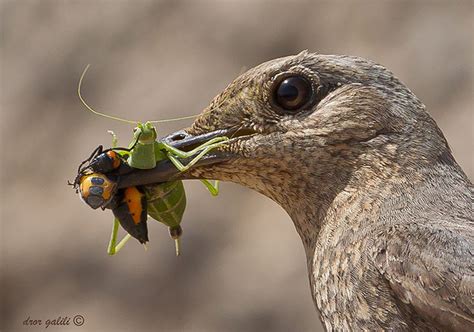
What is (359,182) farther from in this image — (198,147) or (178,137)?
(178,137)

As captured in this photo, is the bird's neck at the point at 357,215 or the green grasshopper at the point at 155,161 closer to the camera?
the bird's neck at the point at 357,215

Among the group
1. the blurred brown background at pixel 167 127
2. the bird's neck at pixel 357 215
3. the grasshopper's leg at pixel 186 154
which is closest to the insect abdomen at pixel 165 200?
the grasshopper's leg at pixel 186 154

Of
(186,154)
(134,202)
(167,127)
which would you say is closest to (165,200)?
(134,202)

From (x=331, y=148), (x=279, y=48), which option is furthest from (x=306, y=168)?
(x=279, y=48)

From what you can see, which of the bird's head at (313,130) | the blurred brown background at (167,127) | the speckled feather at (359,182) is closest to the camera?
the speckled feather at (359,182)

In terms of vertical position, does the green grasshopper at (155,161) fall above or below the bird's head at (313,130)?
below

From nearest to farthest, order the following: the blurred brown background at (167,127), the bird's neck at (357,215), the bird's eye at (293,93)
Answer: the bird's neck at (357,215)
the bird's eye at (293,93)
the blurred brown background at (167,127)

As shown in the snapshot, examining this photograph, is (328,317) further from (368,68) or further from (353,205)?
(368,68)

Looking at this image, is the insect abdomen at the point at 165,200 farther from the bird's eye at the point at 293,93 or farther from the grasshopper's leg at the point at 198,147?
the bird's eye at the point at 293,93

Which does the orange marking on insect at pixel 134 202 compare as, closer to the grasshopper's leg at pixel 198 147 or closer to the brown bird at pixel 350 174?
the brown bird at pixel 350 174
